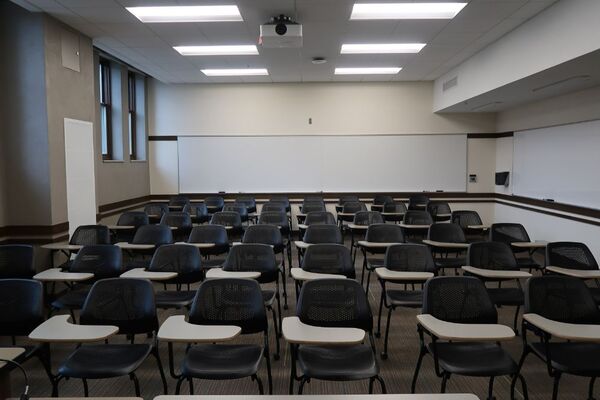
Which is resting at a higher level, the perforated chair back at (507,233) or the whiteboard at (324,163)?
the whiteboard at (324,163)

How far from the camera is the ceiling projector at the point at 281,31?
581cm

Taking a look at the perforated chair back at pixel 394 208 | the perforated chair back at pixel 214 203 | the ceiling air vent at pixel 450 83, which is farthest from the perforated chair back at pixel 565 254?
the perforated chair back at pixel 214 203

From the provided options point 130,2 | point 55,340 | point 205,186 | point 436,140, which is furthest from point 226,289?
point 436,140

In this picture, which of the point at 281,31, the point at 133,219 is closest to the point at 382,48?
the point at 281,31

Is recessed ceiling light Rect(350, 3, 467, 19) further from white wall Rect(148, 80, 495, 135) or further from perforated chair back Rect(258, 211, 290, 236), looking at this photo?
white wall Rect(148, 80, 495, 135)

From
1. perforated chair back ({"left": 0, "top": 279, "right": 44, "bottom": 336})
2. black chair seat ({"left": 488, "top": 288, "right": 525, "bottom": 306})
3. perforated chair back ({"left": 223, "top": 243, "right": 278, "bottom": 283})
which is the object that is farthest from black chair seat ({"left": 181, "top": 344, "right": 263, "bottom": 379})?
black chair seat ({"left": 488, "top": 288, "right": 525, "bottom": 306})

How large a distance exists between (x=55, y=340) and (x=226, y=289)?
45.2 inches

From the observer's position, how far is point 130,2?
17.9 ft

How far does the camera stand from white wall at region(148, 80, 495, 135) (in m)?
10.8

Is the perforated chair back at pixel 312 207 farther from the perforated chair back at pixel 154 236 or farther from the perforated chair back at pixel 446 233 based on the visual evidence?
the perforated chair back at pixel 154 236

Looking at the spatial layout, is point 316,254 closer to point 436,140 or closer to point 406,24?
point 406,24

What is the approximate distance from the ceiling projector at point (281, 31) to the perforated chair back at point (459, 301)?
12.4ft

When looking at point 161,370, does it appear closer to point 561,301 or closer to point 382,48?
point 561,301

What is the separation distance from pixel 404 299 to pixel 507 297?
3.38 feet
